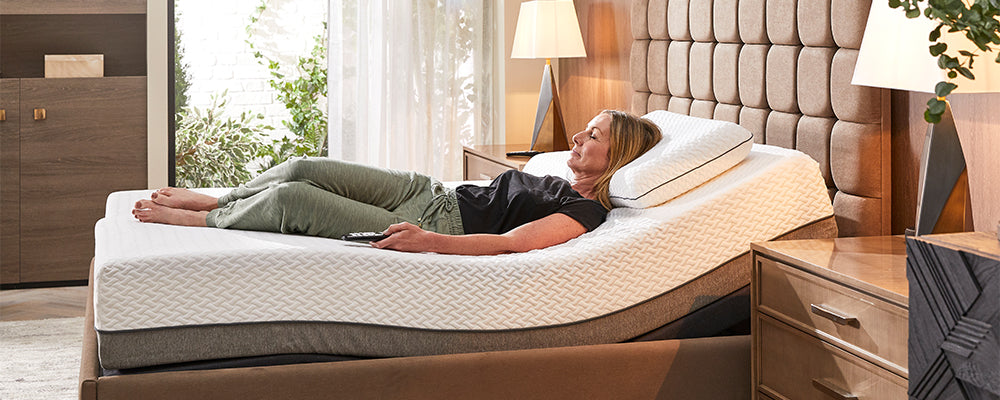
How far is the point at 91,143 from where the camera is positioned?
164 inches

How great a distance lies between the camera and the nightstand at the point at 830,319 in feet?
5.24

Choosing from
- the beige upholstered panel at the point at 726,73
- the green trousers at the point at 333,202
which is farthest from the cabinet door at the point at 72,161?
the beige upholstered panel at the point at 726,73

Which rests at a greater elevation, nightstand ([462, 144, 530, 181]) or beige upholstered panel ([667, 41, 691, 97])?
beige upholstered panel ([667, 41, 691, 97])

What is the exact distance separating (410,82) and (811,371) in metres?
3.13

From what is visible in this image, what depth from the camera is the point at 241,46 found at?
17.1 feet

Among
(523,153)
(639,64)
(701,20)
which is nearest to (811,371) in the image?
(701,20)

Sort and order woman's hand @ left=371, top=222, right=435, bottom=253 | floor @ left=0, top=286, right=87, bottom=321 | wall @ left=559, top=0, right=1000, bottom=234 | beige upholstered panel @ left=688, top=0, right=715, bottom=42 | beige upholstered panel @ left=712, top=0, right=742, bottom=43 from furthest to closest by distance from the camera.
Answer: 1. floor @ left=0, top=286, right=87, bottom=321
2. beige upholstered panel @ left=688, top=0, right=715, bottom=42
3. beige upholstered panel @ left=712, top=0, right=742, bottom=43
4. woman's hand @ left=371, top=222, right=435, bottom=253
5. wall @ left=559, top=0, right=1000, bottom=234

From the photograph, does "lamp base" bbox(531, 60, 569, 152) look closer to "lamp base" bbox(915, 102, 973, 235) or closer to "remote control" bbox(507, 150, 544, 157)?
"remote control" bbox(507, 150, 544, 157)

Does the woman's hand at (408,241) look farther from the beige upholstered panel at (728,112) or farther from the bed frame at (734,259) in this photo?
the beige upholstered panel at (728,112)

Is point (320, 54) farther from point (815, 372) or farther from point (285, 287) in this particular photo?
point (815, 372)

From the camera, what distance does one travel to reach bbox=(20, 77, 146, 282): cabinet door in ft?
13.4

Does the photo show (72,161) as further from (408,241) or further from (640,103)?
(408,241)

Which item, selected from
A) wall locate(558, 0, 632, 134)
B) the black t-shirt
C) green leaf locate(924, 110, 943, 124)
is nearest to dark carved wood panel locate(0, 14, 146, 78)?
wall locate(558, 0, 632, 134)

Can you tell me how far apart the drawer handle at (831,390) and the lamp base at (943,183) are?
0.34 metres
